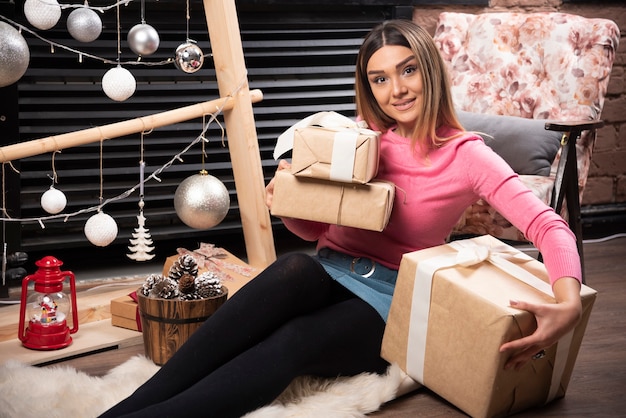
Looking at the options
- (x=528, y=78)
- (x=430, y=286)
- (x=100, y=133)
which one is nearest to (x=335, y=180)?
(x=430, y=286)

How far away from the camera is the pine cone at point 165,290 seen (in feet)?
6.98

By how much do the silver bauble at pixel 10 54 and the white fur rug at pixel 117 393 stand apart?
0.74 m

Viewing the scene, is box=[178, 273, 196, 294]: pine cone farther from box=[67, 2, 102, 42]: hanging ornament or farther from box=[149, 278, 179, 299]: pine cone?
box=[67, 2, 102, 42]: hanging ornament

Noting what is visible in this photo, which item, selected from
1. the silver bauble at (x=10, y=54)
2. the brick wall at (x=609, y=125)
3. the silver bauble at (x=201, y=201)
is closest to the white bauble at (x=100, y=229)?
the silver bauble at (x=201, y=201)

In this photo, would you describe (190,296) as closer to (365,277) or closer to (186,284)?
(186,284)

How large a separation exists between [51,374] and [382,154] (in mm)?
995

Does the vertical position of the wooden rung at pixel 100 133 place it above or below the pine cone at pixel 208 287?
above

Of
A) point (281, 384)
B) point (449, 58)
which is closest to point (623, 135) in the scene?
point (449, 58)

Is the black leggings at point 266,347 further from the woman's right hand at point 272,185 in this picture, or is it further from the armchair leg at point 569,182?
the armchair leg at point 569,182

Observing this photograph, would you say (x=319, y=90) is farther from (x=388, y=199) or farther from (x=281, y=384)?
(x=281, y=384)

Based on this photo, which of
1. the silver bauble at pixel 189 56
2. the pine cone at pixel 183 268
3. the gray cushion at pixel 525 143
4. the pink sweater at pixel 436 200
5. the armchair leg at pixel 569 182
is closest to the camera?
the pink sweater at pixel 436 200

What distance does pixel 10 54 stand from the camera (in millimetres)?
2062

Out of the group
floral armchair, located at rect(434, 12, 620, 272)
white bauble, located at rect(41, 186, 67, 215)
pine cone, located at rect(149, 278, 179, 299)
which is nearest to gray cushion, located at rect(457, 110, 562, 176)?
floral armchair, located at rect(434, 12, 620, 272)

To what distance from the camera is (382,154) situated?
211 cm
